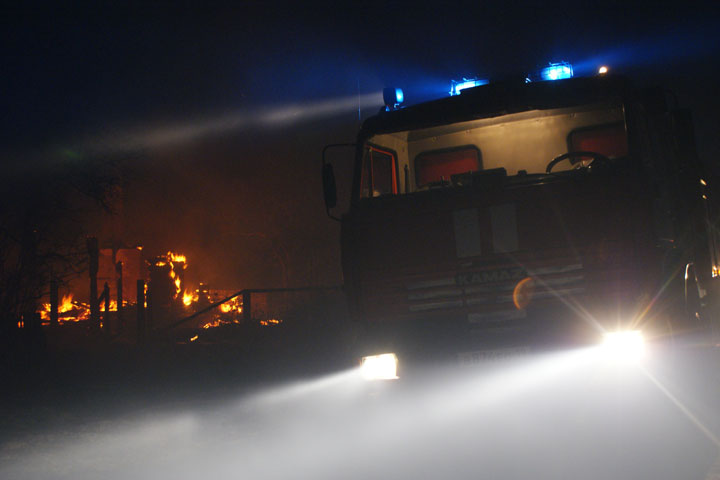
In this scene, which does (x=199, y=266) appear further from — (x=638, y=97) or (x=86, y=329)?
(x=638, y=97)

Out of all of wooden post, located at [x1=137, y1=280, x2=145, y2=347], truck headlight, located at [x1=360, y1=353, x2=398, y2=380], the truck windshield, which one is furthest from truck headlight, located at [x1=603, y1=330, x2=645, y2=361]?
wooden post, located at [x1=137, y1=280, x2=145, y2=347]

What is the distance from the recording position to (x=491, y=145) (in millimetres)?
7148

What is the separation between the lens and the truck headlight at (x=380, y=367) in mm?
6277

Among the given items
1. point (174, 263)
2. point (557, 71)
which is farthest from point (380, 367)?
point (174, 263)

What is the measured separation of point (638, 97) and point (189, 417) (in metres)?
5.71

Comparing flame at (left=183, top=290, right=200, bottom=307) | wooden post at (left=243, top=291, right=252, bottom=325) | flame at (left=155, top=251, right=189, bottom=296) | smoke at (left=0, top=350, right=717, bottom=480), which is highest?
flame at (left=155, top=251, right=189, bottom=296)

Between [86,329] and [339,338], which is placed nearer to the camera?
[339,338]

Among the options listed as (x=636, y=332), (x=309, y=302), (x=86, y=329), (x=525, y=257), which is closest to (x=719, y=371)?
(x=636, y=332)

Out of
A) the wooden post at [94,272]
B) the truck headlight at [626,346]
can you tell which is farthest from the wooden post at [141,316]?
the truck headlight at [626,346]

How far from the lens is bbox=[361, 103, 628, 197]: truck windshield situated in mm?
6625

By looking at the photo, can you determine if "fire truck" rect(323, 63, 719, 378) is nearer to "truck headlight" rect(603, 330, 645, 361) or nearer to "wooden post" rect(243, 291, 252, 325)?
"truck headlight" rect(603, 330, 645, 361)

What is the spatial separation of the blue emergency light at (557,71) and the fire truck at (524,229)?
138 mm

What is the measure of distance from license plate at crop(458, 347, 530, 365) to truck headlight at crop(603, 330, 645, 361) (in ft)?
2.24

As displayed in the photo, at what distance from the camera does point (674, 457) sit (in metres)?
5.16
